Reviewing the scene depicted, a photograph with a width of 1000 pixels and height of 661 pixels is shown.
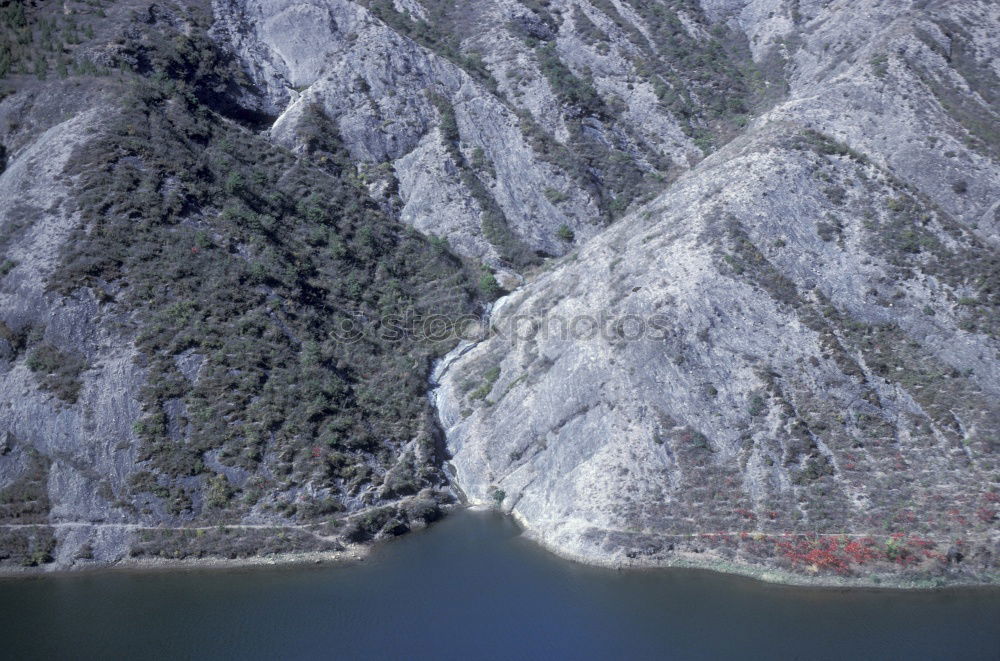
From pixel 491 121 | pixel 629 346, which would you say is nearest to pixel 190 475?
pixel 629 346

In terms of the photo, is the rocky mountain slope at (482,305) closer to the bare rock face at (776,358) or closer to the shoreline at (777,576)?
the bare rock face at (776,358)

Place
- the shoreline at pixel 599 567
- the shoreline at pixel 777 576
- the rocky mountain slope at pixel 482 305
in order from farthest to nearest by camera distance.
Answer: the rocky mountain slope at pixel 482 305
the shoreline at pixel 599 567
the shoreline at pixel 777 576

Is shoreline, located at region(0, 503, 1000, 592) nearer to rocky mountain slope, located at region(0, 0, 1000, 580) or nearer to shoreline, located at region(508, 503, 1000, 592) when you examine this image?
shoreline, located at region(508, 503, 1000, 592)

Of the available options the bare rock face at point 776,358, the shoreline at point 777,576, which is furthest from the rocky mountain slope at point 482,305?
the shoreline at point 777,576

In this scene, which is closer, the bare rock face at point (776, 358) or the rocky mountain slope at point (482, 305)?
the bare rock face at point (776, 358)

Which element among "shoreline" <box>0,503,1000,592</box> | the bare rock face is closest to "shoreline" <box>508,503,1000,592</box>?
"shoreline" <box>0,503,1000,592</box>
